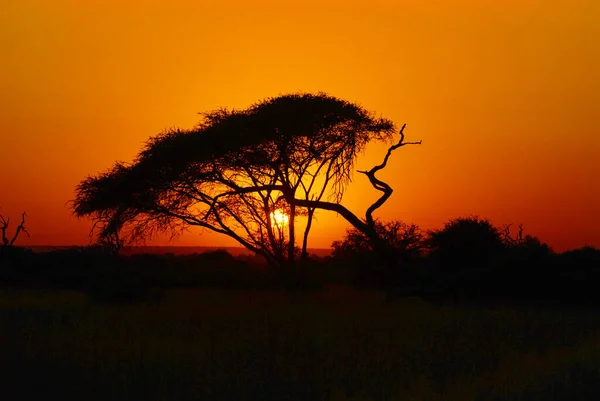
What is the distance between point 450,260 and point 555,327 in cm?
987

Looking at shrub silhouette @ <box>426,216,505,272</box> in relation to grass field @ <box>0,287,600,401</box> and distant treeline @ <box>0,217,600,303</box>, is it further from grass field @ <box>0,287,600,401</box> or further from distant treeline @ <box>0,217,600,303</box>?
grass field @ <box>0,287,600,401</box>

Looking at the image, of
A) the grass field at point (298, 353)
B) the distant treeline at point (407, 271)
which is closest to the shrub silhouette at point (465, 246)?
the distant treeline at point (407, 271)

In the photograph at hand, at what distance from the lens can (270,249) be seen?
32.4m

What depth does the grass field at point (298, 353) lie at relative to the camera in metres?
9.73

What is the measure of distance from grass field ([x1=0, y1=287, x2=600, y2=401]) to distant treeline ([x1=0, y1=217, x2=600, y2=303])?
2836 millimetres

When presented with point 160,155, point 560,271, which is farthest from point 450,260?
point 160,155

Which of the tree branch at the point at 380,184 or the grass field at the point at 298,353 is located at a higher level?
the tree branch at the point at 380,184

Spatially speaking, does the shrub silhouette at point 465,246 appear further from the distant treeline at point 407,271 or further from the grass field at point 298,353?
the grass field at point 298,353

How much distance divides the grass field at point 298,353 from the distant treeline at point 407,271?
2.84 meters

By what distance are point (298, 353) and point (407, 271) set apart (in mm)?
15456

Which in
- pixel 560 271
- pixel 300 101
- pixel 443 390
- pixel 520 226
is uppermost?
pixel 300 101

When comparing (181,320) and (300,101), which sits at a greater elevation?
(300,101)

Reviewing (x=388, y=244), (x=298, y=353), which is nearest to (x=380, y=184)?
(x=388, y=244)

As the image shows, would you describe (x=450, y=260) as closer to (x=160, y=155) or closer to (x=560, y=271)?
(x=560, y=271)
